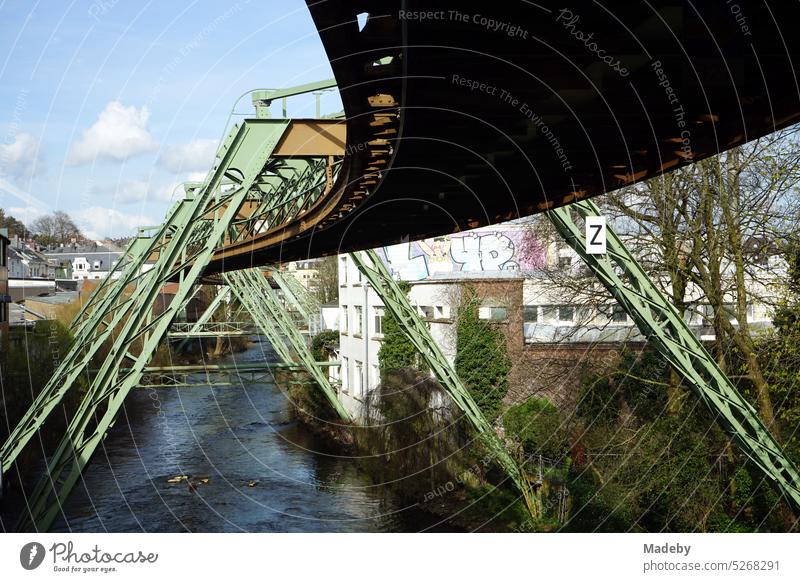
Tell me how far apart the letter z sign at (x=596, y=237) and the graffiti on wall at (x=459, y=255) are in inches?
545

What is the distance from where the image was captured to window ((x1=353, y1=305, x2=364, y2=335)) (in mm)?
29747

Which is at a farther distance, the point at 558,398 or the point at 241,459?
the point at 241,459

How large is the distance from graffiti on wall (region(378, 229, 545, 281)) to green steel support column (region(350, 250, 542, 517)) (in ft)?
22.6

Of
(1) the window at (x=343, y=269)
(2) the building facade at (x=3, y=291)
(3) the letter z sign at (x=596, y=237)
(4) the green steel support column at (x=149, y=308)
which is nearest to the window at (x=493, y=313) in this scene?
(3) the letter z sign at (x=596, y=237)

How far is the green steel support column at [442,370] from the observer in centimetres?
1644

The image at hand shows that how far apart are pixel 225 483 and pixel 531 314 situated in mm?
9522

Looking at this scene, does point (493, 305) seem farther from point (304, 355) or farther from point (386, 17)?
point (386, 17)

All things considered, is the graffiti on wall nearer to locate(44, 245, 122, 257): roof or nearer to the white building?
the white building

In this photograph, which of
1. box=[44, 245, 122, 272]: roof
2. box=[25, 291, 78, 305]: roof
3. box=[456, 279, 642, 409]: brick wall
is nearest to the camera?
box=[456, 279, 642, 409]: brick wall

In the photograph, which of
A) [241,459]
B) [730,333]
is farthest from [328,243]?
[241,459]

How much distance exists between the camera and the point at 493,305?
69.5 feet

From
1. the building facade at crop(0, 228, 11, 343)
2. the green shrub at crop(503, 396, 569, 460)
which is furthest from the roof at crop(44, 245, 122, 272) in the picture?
the green shrub at crop(503, 396, 569, 460)

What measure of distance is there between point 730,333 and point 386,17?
1054 cm

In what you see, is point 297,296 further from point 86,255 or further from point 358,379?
point 86,255
